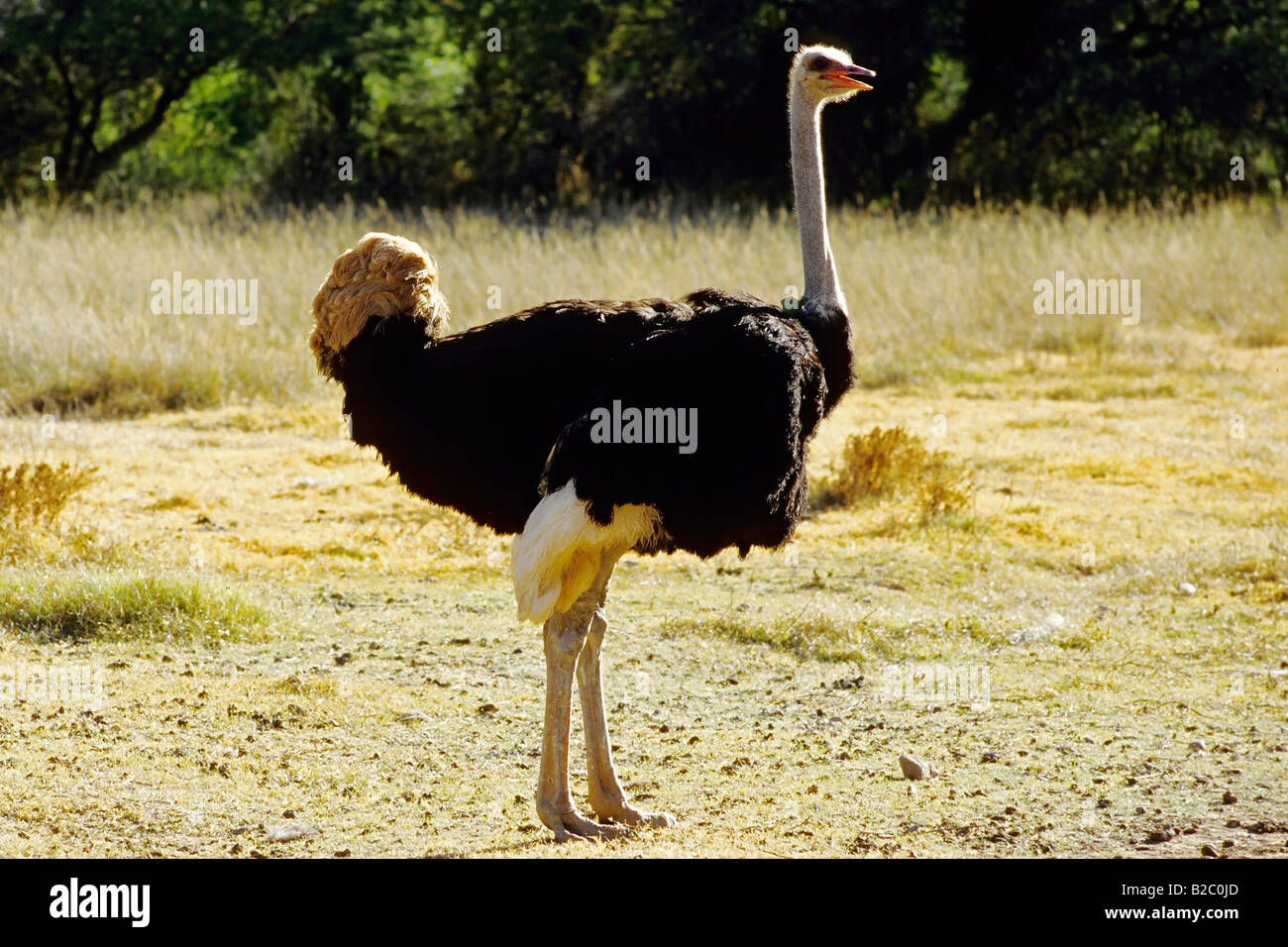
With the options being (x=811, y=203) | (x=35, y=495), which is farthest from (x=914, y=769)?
(x=35, y=495)

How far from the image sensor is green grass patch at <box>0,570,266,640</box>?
19.6 feet

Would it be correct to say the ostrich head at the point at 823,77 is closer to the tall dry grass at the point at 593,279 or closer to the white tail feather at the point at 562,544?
the white tail feather at the point at 562,544

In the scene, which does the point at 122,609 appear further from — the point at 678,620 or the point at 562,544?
the point at 562,544

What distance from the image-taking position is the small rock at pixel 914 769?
486 centimetres

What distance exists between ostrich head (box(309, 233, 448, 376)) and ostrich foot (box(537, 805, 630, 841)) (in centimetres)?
127

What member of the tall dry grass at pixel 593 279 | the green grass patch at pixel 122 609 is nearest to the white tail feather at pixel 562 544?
the green grass patch at pixel 122 609

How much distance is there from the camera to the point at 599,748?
174 inches

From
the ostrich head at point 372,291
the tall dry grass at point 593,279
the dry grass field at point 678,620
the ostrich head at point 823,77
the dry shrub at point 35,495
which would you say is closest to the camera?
the ostrich head at point 372,291

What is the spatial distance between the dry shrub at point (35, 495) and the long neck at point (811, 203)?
3816 millimetres

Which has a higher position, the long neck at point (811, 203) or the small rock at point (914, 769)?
the long neck at point (811, 203)

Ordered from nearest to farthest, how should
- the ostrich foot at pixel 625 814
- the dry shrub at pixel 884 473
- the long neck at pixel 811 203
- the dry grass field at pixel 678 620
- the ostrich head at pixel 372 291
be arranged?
the ostrich head at pixel 372 291, the ostrich foot at pixel 625 814, the dry grass field at pixel 678 620, the long neck at pixel 811 203, the dry shrub at pixel 884 473

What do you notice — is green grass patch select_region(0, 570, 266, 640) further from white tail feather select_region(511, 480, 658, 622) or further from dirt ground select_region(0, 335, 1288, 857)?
white tail feather select_region(511, 480, 658, 622)

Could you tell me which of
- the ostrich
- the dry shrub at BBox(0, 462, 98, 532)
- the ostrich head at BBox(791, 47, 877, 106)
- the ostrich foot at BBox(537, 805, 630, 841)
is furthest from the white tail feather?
the dry shrub at BBox(0, 462, 98, 532)

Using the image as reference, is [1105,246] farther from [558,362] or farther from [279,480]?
[558,362]
